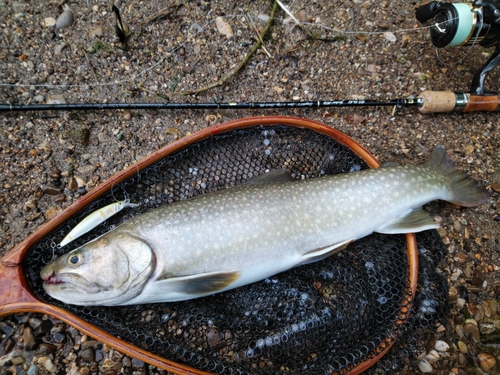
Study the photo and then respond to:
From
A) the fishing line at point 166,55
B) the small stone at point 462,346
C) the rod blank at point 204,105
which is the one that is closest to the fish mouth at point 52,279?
the rod blank at point 204,105

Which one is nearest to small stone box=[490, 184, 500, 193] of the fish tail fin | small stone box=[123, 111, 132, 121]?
the fish tail fin

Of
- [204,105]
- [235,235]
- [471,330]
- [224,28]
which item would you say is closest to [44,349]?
[235,235]

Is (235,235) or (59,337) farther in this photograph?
(59,337)

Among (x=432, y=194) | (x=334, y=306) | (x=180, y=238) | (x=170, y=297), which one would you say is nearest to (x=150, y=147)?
(x=180, y=238)

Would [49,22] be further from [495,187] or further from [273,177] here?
[495,187]

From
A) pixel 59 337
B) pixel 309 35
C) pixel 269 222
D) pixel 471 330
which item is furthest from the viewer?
pixel 309 35
